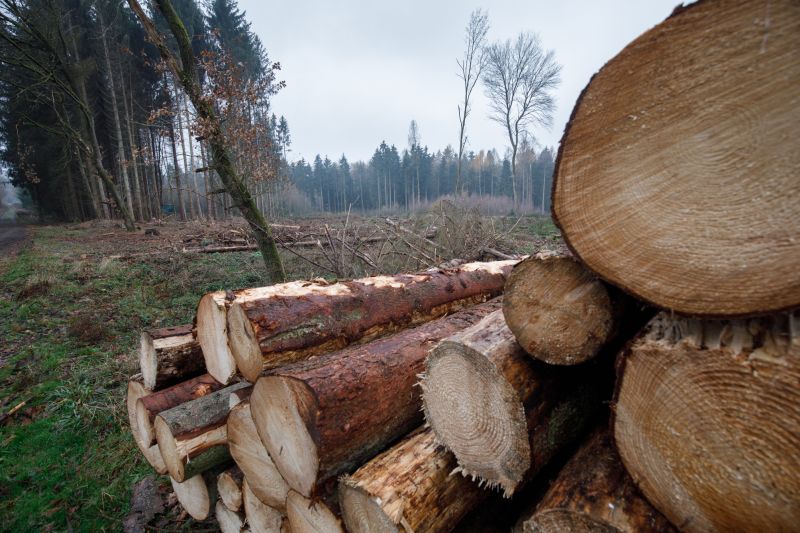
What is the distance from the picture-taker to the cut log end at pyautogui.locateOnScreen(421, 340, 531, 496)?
4.06ft

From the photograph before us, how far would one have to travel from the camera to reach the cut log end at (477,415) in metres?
1.24

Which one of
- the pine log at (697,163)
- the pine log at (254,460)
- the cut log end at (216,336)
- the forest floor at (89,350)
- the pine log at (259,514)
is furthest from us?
the forest floor at (89,350)

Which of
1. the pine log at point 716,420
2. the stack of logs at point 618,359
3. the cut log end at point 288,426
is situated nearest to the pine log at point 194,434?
the stack of logs at point 618,359

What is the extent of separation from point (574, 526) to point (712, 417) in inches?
20.1

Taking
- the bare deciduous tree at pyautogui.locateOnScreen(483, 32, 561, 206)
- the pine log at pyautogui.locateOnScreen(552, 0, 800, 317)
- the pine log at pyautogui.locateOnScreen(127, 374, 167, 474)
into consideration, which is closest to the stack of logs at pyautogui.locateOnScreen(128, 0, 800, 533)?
the pine log at pyautogui.locateOnScreen(552, 0, 800, 317)

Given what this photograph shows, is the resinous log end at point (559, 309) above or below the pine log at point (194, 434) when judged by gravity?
above

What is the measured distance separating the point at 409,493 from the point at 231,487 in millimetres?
1513

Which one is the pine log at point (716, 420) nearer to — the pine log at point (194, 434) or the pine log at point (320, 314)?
the pine log at point (320, 314)

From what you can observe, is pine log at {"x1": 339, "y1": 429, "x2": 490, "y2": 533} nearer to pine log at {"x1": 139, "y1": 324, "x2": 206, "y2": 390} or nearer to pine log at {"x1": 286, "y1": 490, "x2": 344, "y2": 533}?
pine log at {"x1": 286, "y1": 490, "x2": 344, "y2": 533}

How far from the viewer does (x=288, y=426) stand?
1558 mm

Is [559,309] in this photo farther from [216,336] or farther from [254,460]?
[216,336]

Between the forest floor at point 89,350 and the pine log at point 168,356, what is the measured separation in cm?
96

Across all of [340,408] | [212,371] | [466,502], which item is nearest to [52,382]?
[212,371]

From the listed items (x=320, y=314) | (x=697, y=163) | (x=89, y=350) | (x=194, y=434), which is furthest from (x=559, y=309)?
(x=89, y=350)
